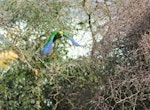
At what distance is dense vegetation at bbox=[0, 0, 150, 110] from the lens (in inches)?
179

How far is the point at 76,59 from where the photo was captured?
5.47 m

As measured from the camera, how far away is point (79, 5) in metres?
6.09

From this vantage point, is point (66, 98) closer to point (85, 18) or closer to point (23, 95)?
point (23, 95)

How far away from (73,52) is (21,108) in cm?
103

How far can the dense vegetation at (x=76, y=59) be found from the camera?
4559mm

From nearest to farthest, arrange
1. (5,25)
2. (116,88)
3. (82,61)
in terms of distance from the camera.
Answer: (116,88) < (82,61) < (5,25)

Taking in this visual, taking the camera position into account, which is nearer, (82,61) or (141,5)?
(141,5)

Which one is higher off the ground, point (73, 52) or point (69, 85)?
point (73, 52)

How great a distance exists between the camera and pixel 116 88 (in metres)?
4.56

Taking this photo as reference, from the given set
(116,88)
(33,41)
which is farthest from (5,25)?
(116,88)

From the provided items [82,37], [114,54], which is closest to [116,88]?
[114,54]

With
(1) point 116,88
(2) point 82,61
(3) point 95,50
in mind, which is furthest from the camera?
(2) point 82,61

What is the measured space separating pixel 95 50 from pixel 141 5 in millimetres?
709

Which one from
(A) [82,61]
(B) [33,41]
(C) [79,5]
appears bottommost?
(A) [82,61]
